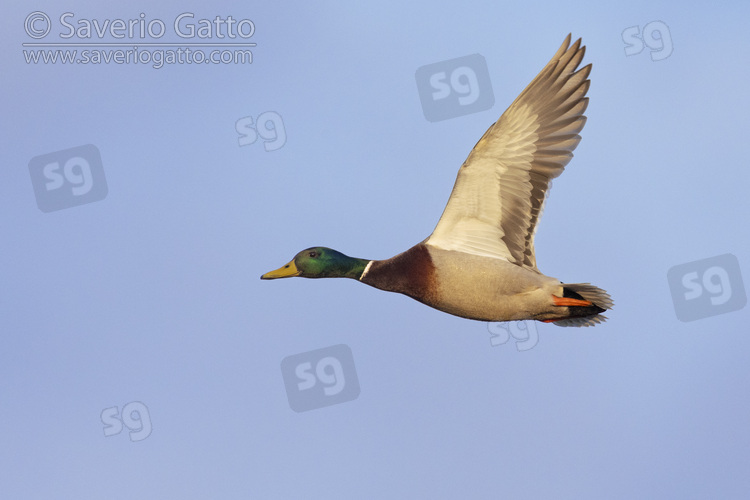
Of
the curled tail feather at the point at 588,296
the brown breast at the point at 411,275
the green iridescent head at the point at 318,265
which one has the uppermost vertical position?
the green iridescent head at the point at 318,265

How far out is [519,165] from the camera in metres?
9.23

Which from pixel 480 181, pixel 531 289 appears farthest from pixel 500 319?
pixel 480 181

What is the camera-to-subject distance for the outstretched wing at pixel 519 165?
9.15m

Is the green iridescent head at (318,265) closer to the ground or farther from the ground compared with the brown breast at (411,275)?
farther from the ground

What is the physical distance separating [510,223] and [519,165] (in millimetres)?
558

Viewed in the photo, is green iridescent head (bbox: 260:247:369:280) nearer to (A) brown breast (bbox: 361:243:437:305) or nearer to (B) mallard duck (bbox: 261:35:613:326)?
(A) brown breast (bbox: 361:243:437:305)

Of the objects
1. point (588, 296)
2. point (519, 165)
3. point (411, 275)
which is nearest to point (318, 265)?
point (411, 275)

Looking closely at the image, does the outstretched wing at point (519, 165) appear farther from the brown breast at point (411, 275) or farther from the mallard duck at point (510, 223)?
the brown breast at point (411, 275)

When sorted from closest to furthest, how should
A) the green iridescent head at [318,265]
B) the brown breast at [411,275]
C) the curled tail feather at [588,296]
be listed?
the curled tail feather at [588,296] → the brown breast at [411,275] → the green iridescent head at [318,265]

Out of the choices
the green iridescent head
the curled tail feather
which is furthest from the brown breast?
the curled tail feather

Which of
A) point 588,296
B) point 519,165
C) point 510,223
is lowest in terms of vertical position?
point 588,296

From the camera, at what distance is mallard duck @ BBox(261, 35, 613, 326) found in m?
9.11

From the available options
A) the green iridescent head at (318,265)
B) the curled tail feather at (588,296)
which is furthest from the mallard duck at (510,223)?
the green iridescent head at (318,265)

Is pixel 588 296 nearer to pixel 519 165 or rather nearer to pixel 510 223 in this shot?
pixel 510 223
